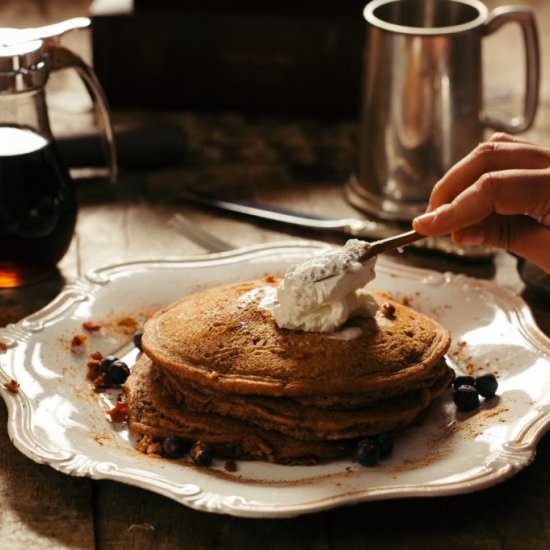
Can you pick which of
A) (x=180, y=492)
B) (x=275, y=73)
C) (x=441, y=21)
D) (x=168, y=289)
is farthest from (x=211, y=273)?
(x=275, y=73)

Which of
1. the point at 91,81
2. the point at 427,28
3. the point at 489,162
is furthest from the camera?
the point at 427,28

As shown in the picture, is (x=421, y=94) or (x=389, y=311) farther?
(x=421, y=94)

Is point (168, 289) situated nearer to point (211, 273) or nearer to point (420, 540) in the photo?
point (211, 273)

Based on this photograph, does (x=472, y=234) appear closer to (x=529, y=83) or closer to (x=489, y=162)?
(x=489, y=162)

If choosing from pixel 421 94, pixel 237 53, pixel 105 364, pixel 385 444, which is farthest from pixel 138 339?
pixel 237 53

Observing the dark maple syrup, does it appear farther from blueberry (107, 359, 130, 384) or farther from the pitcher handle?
blueberry (107, 359, 130, 384)

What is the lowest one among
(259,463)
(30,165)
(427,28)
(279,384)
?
(259,463)

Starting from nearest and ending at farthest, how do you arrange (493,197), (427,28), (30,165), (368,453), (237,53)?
(368,453)
(493,197)
(30,165)
(427,28)
(237,53)
